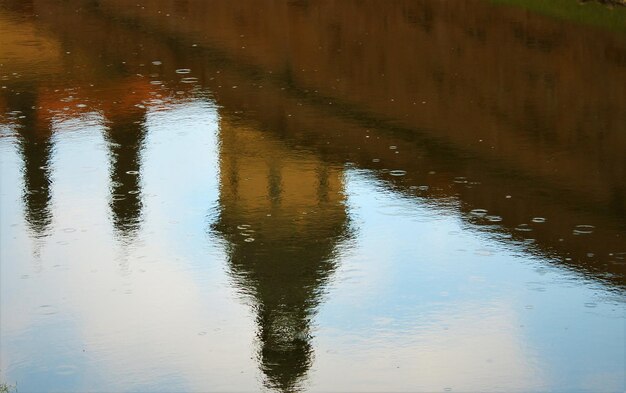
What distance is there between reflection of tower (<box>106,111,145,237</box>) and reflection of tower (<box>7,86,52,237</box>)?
3.37ft

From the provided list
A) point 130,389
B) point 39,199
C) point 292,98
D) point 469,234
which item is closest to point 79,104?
point 292,98

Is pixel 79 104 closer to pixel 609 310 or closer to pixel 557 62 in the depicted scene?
pixel 557 62

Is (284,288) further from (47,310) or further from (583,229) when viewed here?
(583,229)

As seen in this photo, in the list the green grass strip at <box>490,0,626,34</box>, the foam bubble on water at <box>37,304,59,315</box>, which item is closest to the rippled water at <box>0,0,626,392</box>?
the foam bubble on water at <box>37,304,59,315</box>

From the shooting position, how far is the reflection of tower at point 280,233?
14445mm

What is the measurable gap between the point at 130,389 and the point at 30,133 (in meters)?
12.0

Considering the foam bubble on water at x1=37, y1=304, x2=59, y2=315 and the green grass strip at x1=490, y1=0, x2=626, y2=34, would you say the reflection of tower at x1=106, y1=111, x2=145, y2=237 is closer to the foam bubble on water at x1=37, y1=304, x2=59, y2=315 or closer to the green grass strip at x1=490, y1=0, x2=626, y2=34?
the foam bubble on water at x1=37, y1=304, x2=59, y2=315

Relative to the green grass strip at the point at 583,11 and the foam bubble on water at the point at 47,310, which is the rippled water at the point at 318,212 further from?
the green grass strip at the point at 583,11

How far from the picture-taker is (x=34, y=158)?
2245cm

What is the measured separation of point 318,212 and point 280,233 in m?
1.49

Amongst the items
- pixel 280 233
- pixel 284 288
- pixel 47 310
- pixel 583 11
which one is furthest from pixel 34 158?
pixel 583 11

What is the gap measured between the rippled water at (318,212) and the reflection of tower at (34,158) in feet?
0.24

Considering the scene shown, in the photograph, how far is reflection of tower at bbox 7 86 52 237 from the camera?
63.1 ft

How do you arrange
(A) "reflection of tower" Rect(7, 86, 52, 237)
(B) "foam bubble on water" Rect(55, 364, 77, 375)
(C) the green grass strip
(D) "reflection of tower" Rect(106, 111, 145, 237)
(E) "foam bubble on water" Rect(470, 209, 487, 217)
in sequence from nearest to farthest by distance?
(B) "foam bubble on water" Rect(55, 364, 77, 375) < (E) "foam bubble on water" Rect(470, 209, 487, 217) < (D) "reflection of tower" Rect(106, 111, 145, 237) < (A) "reflection of tower" Rect(7, 86, 52, 237) < (C) the green grass strip
